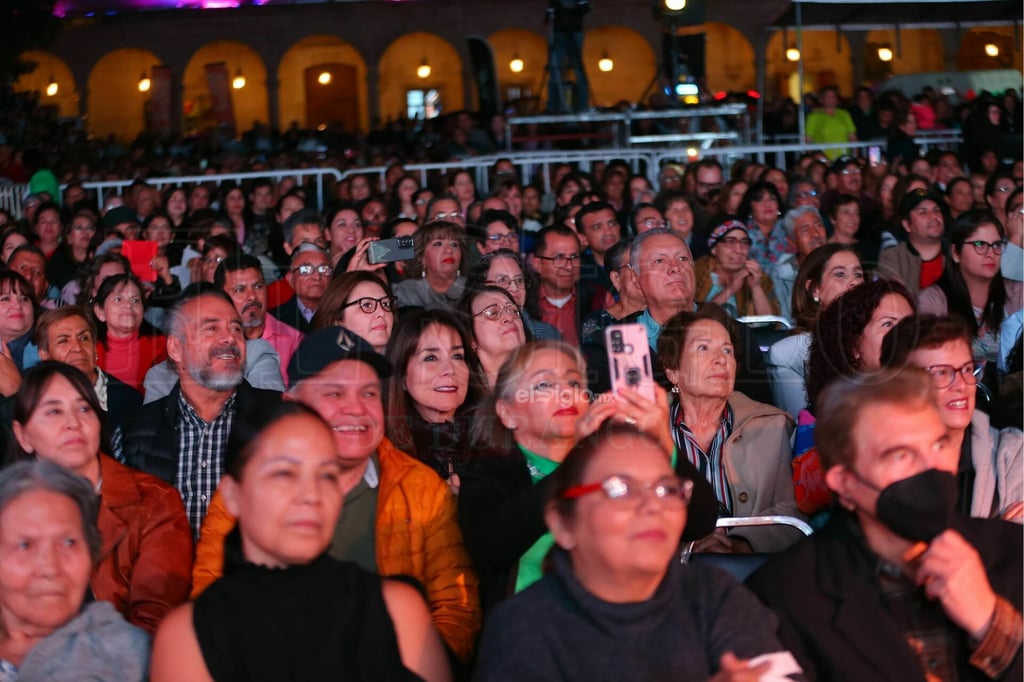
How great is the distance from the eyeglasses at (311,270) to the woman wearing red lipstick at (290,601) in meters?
3.88

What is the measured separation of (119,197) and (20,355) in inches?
231

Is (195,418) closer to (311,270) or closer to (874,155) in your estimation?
(311,270)

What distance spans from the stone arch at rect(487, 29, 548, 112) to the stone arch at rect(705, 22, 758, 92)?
3.37m

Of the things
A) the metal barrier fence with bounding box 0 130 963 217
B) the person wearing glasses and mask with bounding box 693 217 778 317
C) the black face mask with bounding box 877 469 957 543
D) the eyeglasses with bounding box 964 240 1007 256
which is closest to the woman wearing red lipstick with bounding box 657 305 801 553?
the black face mask with bounding box 877 469 957 543

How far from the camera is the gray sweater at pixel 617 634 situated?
9.66ft

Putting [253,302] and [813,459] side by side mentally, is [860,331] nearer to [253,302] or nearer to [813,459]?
[813,459]

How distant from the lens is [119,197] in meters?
11.9

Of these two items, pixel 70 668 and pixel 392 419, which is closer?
pixel 70 668

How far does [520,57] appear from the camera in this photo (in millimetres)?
27594

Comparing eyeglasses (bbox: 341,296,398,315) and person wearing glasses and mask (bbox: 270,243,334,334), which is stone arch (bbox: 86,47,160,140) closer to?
person wearing glasses and mask (bbox: 270,243,334,334)

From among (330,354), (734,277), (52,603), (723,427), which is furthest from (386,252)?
(52,603)

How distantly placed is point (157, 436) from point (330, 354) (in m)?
0.95

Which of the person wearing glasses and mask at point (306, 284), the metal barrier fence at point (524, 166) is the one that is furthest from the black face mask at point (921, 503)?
the metal barrier fence at point (524, 166)

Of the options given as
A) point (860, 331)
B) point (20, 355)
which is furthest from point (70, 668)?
point (20, 355)
